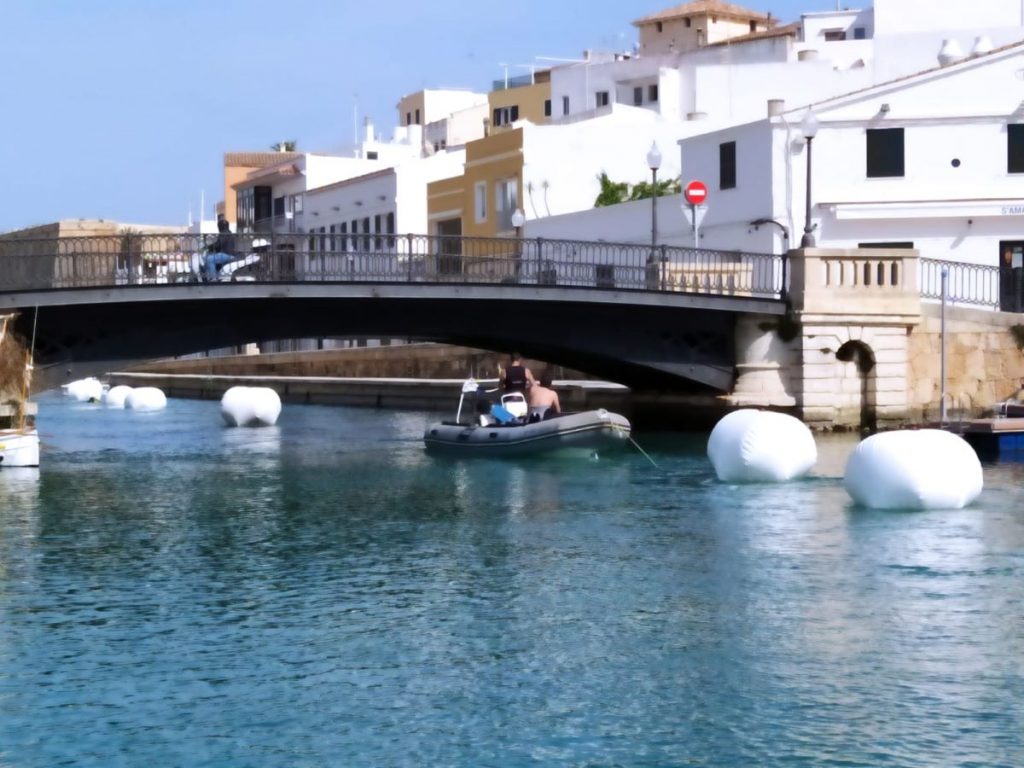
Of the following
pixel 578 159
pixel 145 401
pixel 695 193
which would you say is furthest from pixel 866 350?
pixel 145 401

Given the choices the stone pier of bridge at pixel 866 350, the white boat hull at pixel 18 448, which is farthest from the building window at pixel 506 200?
the white boat hull at pixel 18 448

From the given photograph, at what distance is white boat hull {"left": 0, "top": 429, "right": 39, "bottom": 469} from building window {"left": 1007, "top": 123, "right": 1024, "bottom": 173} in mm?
27262

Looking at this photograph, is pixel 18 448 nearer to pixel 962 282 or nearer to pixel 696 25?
pixel 962 282

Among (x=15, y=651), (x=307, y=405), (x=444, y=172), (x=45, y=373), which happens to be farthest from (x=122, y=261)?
(x=444, y=172)

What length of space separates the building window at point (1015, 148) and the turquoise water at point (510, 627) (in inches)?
842

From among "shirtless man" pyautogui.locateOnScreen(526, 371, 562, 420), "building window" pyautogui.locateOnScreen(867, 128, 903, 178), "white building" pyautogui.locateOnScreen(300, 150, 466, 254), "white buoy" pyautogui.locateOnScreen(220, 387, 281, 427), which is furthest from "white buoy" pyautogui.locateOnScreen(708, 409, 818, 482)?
"white building" pyautogui.locateOnScreen(300, 150, 466, 254)

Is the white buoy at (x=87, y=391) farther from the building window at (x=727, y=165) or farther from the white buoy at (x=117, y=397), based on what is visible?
the building window at (x=727, y=165)

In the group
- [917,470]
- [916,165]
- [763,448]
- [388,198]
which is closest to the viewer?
[917,470]

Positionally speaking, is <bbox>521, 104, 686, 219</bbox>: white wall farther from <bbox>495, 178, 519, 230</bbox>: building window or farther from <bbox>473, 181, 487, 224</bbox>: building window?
<bbox>473, 181, 487, 224</bbox>: building window

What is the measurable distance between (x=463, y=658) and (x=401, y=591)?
362cm

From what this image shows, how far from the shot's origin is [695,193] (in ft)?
159

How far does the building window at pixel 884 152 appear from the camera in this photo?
4844 centimetres

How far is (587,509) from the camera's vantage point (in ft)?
88.1

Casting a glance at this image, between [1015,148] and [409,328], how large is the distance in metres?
18.9
